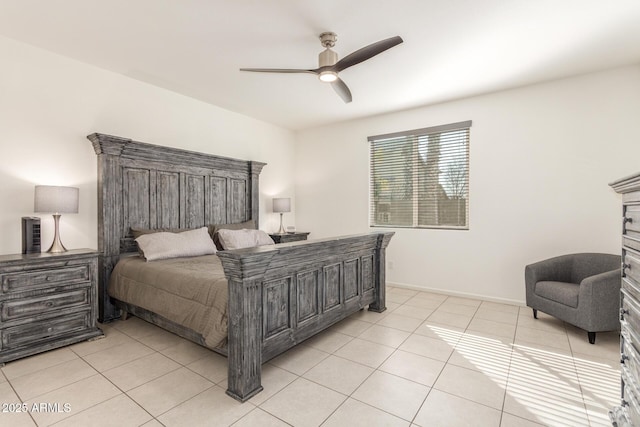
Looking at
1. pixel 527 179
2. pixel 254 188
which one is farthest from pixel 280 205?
pixel 527 179

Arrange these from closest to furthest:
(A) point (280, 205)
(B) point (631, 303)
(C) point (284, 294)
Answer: (B) point (631, 303) → (C) point (284, 294) → (A) point (280, 205)

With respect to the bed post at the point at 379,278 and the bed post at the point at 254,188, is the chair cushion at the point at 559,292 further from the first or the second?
the bed post at the point at 254,188

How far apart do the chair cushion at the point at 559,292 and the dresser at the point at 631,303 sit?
5.09 feet

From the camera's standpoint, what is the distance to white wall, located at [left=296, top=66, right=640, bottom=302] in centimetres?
336

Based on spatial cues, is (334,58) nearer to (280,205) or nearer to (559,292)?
(280,205)

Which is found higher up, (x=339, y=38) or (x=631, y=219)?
(x=339, y=38)

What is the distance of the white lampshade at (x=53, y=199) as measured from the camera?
8.93 ft

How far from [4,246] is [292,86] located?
3304mm

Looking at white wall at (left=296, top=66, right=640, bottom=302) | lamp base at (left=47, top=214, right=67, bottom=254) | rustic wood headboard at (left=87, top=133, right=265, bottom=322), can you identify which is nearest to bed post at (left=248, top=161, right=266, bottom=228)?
rustic wood headboard at (left=87, top=133, right=265, bottom=322)

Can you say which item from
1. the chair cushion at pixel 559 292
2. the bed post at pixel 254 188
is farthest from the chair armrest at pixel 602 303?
the bed post at pixel 254 188

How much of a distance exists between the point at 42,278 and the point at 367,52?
10.8 feet

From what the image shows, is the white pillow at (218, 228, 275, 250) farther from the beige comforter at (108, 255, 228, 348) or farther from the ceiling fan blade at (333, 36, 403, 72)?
the ceiling fan blade at (333, 36, 403, 72)

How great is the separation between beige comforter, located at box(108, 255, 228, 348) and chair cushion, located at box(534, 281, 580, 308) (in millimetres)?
3118

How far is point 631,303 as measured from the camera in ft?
4.43
